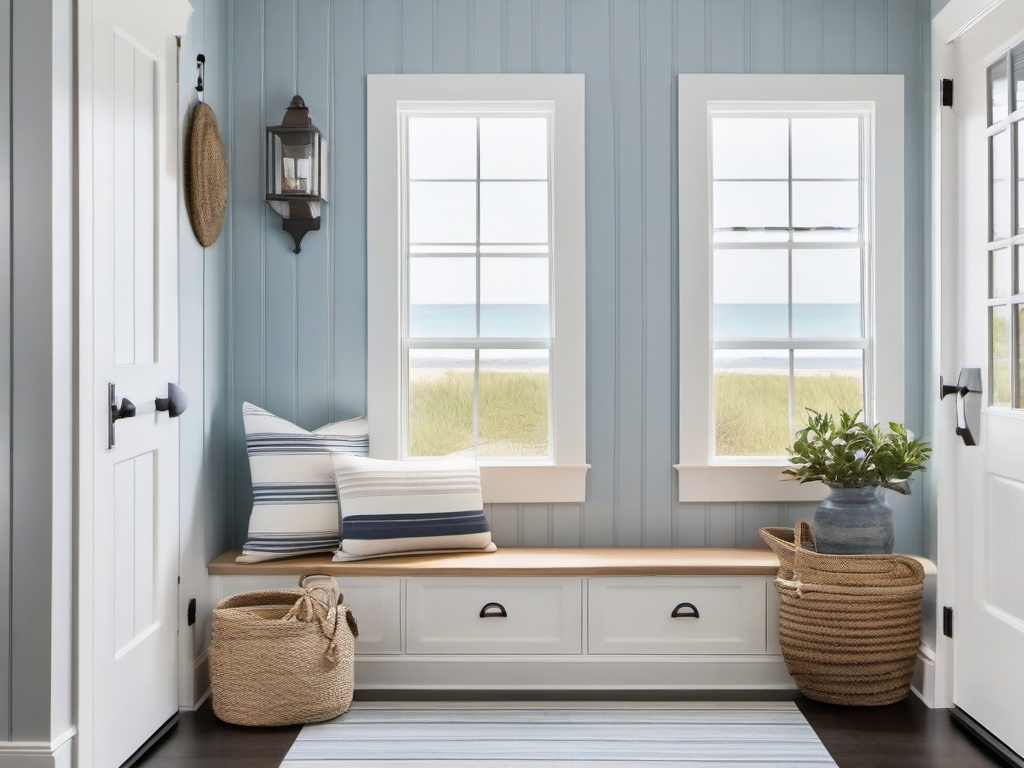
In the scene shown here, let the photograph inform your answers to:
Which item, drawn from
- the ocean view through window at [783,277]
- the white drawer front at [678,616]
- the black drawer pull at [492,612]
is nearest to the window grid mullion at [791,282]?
the ocean view through window at [783,277]

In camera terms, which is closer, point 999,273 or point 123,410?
point 123,410

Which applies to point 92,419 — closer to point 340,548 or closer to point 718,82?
point 340,548

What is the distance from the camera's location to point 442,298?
3.41 metres

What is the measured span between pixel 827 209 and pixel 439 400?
173 cm

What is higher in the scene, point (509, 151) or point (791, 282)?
point (509, 151)

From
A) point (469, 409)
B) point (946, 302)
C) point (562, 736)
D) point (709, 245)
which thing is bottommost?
point (562, 736)

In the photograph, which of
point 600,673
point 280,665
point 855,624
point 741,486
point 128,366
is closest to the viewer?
point 128,366

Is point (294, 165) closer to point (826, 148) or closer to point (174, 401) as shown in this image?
point (174, 401)

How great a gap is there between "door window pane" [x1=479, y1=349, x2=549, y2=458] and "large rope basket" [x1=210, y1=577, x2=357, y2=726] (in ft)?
3.21

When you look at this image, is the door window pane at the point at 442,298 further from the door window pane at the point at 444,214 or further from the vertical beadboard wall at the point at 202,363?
the vertical beadboard wall at the point at 202,363

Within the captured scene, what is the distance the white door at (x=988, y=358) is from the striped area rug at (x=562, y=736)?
1.89 feet

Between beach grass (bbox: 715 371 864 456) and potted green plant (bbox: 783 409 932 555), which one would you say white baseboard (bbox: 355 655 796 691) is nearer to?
potted green plant (bbox: 783 409 932 555)

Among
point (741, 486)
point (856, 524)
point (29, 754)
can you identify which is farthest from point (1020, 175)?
point (29, 754)

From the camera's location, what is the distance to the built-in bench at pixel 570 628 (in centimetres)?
302
